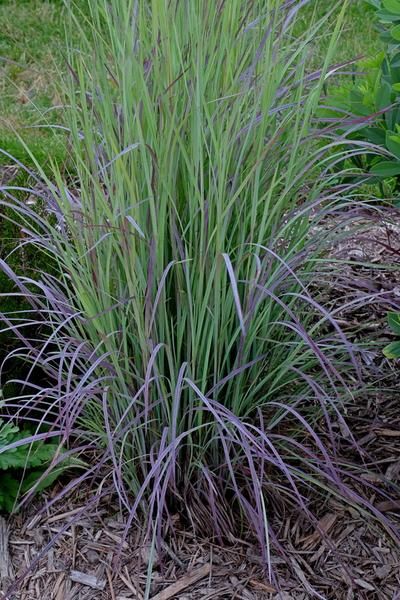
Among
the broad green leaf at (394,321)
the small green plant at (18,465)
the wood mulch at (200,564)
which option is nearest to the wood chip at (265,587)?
the wood mulch at (200,564)

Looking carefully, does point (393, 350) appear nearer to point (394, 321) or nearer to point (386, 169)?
Result: point (394, 321)

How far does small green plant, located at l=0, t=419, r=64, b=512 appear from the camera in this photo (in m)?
2.26

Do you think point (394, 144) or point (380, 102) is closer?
point (394, 144)

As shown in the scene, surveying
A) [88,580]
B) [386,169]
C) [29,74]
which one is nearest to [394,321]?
[386,169]

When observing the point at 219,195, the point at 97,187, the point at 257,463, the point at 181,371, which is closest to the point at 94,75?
the point at 97,187

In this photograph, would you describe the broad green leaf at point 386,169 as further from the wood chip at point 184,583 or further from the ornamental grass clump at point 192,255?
the wood chip at point 184,583

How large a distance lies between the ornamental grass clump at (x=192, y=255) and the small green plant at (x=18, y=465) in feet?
0.56

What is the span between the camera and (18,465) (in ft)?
7.41

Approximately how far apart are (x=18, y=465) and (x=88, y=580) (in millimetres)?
349

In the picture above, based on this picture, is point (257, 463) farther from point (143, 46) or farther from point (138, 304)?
point (143, 46)

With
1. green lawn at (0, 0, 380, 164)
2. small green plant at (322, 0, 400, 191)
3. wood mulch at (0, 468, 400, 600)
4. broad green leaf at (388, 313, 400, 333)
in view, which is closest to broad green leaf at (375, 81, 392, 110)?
small green plant at (322, 0, 400, 191)

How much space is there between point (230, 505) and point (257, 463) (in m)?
0.14

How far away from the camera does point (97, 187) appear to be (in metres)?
1.94

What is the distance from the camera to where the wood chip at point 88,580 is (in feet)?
7.05
